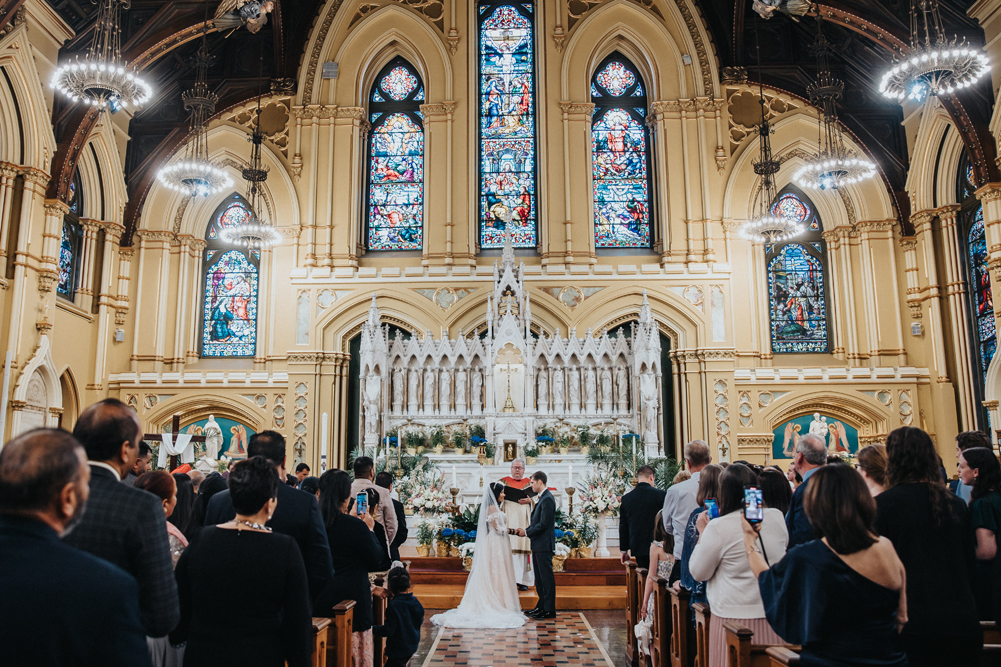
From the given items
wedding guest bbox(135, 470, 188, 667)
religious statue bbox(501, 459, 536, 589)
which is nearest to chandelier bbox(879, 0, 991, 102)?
religious statue bbox(501, 459, 536, 589)

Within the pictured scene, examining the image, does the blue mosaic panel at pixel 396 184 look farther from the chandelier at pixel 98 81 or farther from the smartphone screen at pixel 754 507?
the smartphone screen at pixel 754 507

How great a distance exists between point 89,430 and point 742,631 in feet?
9.38

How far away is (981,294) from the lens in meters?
15.2

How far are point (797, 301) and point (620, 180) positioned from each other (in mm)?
4791

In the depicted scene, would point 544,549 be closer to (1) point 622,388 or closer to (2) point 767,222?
(1) point 622,388

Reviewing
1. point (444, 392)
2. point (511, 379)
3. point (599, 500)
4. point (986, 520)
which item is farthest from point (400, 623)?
point (444, 392)

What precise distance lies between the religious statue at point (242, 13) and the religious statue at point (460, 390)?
8.00 meters

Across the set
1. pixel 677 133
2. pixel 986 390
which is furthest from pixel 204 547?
pixel 677 133

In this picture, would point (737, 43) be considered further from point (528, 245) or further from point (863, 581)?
point (863, 581)

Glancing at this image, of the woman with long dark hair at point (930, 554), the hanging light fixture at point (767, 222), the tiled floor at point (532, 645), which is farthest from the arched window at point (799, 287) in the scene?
the woman with long dark hair at point (930, 554)

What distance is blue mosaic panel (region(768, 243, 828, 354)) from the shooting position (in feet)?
56.9

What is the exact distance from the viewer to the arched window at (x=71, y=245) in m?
15.6

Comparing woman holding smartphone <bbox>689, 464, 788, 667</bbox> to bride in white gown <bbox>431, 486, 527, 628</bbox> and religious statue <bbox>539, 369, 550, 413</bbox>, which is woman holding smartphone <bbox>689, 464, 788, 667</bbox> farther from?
religious statue <bbox>539, 369, 550, 413</bbox>

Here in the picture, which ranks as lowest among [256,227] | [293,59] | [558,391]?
[558,391]
